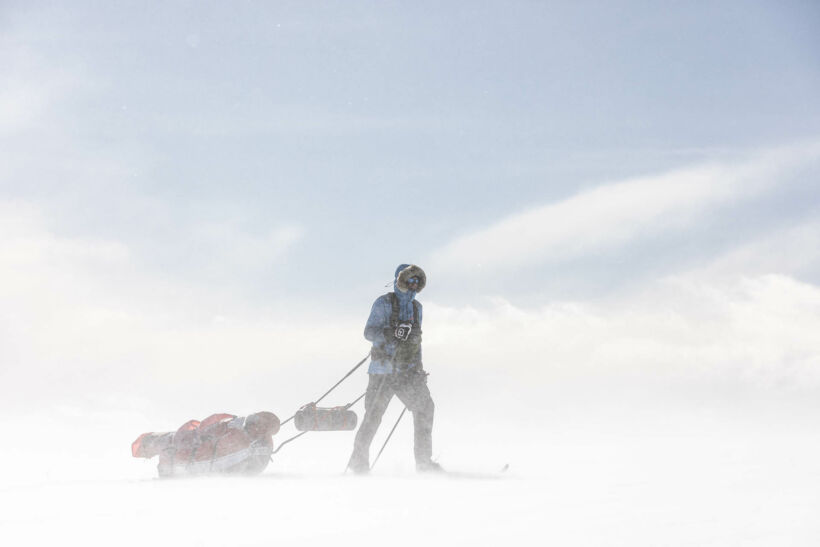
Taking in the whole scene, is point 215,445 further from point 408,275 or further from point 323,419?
point 408,275

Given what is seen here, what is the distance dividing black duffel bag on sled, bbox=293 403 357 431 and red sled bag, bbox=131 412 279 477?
319 mm

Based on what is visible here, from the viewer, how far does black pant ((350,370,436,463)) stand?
27.1 ft

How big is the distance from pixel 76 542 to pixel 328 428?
160 inches

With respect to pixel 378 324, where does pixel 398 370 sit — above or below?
below

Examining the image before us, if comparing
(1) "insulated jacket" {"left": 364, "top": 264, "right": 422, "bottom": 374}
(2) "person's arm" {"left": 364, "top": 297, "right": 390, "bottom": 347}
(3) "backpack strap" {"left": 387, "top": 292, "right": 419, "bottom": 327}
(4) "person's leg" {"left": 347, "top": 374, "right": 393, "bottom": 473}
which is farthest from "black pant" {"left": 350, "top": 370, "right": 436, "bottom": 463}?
(3) "backpack strap" {"left": 387, "top": 292, "right": 419, "bottom": 327}

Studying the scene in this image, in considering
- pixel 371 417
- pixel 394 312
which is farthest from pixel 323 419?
pixel 394 312

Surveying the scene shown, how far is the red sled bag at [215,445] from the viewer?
25.8 feet

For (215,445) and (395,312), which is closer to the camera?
(215,445)

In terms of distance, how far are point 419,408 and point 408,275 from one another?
1.56 m

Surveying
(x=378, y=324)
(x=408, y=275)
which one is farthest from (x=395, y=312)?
(x=408, y=275)

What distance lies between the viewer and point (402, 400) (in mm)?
8414

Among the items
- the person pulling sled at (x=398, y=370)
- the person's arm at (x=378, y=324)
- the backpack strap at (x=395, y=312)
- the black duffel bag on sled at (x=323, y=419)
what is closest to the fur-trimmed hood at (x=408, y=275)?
the person pulling sled at (x=398, y=370)

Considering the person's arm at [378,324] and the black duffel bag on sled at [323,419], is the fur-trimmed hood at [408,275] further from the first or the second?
the black duffel bag on sled at [323,419]

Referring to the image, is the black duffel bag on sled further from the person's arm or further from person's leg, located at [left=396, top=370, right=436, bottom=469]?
the person's arm
